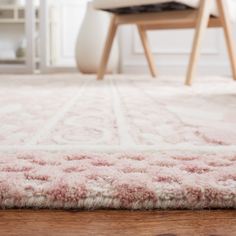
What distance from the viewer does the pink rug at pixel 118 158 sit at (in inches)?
14.3

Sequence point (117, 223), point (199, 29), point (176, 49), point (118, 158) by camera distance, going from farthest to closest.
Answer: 1. point (176, 49)
2. point (199, 29)
3. point (118, 158)
4. point (117, 223)

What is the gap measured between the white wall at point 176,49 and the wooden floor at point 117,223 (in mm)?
2668

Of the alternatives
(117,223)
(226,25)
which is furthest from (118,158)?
(226,25)

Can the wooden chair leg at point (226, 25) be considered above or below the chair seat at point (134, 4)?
below

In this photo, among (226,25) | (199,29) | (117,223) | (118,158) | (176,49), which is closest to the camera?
(117,223)

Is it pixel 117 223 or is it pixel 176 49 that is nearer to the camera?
pixel 117 223

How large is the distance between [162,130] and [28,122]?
0.23m

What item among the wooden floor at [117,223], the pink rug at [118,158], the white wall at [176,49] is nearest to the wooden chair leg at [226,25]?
the white wall at [176,49]

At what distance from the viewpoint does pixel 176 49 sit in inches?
117

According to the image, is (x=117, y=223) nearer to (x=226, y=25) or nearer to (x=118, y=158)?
(x=118, y=158)

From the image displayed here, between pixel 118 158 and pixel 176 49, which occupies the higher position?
pixel 118 158

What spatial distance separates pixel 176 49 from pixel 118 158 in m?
2.57

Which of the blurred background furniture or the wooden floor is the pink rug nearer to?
the wooden floor

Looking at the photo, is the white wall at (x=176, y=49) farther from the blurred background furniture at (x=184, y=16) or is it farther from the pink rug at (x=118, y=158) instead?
the pink rug at (x=118, y=158)
